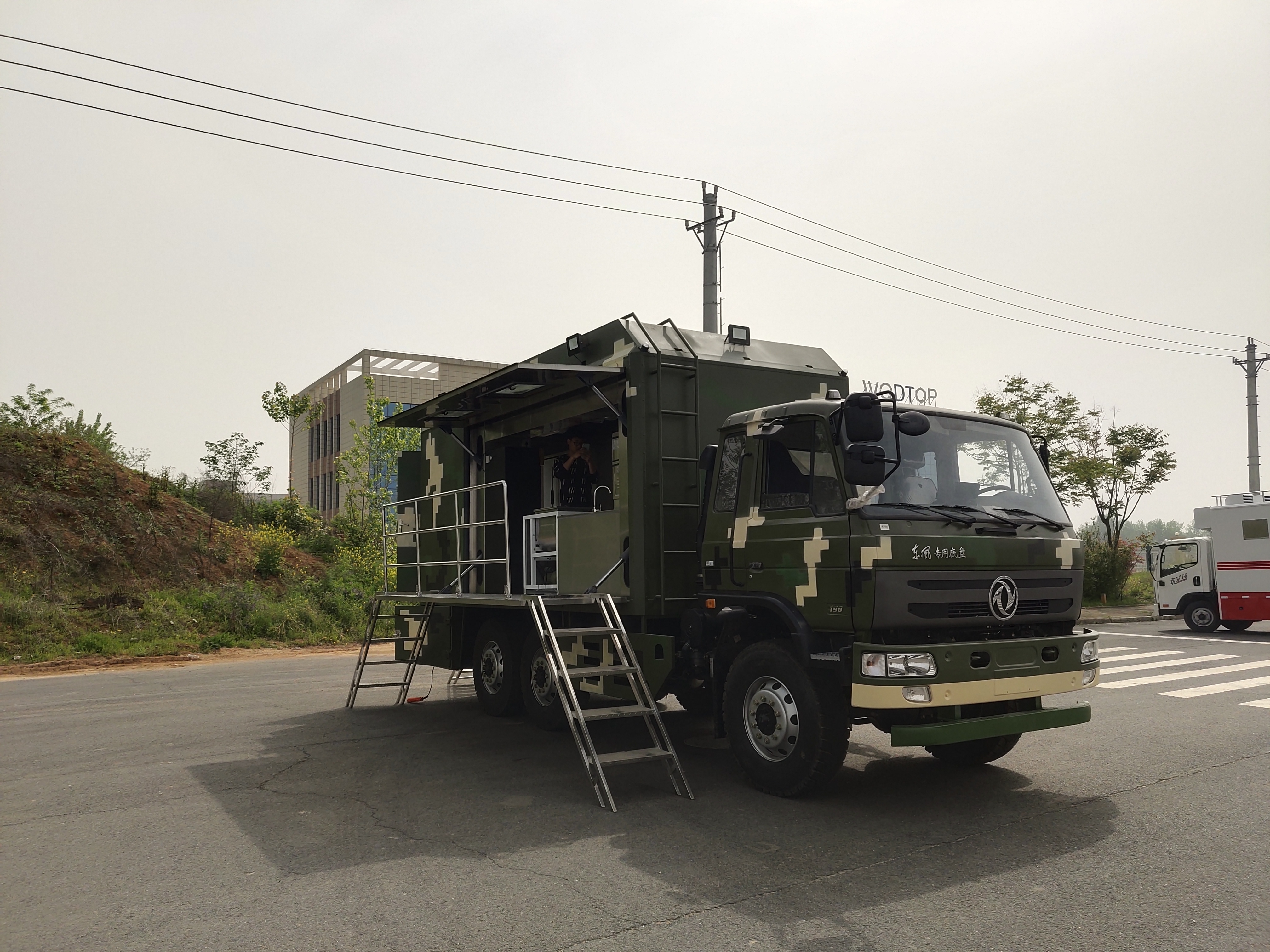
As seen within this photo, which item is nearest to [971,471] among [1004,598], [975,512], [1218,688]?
[975,512]

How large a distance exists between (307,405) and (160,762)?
24.8 metres

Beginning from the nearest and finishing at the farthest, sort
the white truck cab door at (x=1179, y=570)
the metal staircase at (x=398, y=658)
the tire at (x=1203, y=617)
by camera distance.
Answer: the metal staircase at (x=398, y=658), the tire at (x=1203, y=617), the white truck cab door at (x=1179, y=570)

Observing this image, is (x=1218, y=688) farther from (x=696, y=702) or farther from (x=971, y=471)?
(x=971, y=471)

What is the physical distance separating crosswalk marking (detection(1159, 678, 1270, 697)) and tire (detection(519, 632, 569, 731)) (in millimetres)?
7939

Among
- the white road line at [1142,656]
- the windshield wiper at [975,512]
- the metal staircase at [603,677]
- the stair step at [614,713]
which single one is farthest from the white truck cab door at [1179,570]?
the stair step at [614,713]

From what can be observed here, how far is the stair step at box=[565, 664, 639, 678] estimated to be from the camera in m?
7.21

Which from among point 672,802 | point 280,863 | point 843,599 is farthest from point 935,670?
point 280,863

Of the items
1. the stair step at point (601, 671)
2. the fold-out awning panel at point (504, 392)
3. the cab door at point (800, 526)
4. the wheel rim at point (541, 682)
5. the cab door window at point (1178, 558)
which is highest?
the fold-out awning panel at point (504, 392)

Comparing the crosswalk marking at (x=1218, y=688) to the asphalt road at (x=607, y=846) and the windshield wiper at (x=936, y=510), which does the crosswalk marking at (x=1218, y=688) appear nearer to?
the asphalt road at (x=607, y=846)

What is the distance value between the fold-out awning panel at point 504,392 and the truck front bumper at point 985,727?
146 inches

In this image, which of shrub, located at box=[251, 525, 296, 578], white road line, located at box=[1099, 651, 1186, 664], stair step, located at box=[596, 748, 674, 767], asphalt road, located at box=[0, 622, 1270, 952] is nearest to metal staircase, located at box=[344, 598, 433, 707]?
asphalt road, located at box=[0, 622, 1270, 952]

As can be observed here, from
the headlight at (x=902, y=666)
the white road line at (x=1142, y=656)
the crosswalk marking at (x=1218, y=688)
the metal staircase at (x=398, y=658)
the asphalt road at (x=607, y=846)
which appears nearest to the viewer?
the asphalt road at (x=607, y=846)

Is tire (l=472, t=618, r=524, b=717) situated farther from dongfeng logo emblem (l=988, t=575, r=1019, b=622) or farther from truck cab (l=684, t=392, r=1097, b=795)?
dongfeng logo emblem (l=988, t=575, r=1019, b=622)

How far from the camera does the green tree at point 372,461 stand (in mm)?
27703
